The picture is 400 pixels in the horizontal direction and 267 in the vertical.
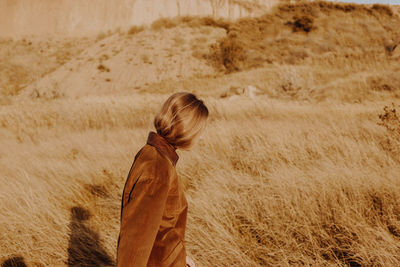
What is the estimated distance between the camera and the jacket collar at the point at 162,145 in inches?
44.3

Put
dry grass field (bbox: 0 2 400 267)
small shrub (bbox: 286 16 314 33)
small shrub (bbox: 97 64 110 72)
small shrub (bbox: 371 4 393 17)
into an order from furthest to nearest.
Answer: small shrub (bbox: 371 4 393 17)
small shrub (bbox: 286 16 314 33)
small shrub (bbox: 97 64 110 72)
dry grass field (bbox: 0 2 400 267)

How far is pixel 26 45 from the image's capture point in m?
31.5

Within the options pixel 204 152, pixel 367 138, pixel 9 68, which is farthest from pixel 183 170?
pixel 9 68

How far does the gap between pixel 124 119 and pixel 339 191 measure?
7.95m

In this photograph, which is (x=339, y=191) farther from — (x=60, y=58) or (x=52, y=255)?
(x=60, y=58)

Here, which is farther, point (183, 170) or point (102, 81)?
point (102, 81)

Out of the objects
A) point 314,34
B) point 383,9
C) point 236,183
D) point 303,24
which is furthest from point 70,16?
point 236,183

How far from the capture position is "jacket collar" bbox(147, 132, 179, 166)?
1124mm

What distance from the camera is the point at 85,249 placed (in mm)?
2508

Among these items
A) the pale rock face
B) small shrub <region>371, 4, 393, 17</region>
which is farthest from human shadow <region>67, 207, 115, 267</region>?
the pale rock face

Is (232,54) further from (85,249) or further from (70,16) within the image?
(70,16)

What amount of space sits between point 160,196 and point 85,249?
192 cm

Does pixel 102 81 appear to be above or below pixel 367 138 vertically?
below

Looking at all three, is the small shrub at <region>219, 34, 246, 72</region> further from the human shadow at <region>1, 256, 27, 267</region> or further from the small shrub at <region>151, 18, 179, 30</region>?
the human shadow at <region>1, 256, 27, 267</region>
